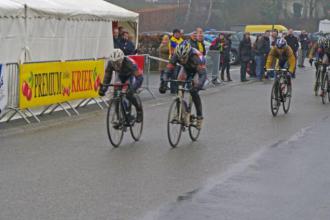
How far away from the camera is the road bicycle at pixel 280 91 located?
15578 millimetres

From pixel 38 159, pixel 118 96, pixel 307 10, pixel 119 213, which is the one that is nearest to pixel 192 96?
pixel 118 96

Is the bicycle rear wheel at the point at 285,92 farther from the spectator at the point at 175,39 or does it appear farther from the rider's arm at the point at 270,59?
the spectator at the point at 175,39

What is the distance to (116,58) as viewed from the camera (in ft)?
36.1

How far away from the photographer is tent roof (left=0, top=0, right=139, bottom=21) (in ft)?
49.0

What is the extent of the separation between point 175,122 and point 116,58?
4.19 ft

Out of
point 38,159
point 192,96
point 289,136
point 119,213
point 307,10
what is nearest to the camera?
point 119,213

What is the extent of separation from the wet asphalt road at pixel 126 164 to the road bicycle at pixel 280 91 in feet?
0.88

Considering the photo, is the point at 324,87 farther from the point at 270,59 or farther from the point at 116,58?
the point at 116,58

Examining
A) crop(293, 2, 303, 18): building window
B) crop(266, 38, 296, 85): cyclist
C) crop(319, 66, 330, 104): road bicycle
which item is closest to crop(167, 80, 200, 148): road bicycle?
crop(266, 38, 296, 85): cyclist

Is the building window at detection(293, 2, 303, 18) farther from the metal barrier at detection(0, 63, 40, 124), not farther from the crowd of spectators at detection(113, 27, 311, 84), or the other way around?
the metal barrier at detection(0, 63, 40, 124)

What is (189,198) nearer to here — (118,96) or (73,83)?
(118,96)

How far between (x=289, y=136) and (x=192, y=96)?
6.47ft

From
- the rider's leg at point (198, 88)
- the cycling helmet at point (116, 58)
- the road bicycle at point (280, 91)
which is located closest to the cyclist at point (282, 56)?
the road bicycle at point (280, 91)

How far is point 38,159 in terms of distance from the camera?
33.4 ft
